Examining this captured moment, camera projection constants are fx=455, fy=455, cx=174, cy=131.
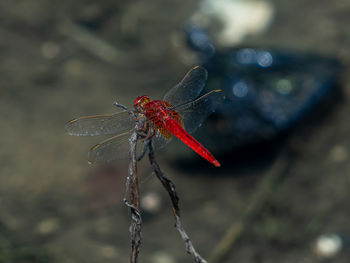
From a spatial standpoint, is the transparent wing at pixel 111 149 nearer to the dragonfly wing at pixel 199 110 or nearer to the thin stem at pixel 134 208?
the dragonfly wing at pixel 199 110

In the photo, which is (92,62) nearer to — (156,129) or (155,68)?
(155,68)

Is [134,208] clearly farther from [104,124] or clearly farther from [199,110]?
[199,110]

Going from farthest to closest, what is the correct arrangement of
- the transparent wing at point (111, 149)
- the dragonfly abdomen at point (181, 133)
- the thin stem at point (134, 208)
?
the dragonfly abdomen at point (181, 133)
the transparent wing at point (111, 149)
the thin stem at point (134, 208)

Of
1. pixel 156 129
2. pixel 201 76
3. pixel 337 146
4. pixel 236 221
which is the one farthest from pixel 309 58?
pixel 156 129

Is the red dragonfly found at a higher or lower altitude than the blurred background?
lower

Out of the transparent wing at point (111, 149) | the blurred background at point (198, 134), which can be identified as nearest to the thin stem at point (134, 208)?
the transparent wing at point (111, 149)

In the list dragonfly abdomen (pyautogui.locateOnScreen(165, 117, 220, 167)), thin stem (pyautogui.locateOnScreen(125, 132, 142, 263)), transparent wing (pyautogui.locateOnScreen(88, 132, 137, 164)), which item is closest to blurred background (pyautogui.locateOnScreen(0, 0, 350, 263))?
transparent wing (pyautogui.locateOnScreen(88, 132, 137, 164))

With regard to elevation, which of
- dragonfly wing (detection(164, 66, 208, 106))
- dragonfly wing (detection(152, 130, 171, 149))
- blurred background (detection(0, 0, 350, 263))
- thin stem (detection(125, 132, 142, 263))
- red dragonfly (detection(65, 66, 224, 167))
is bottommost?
thin stem (detection(125, 132, 142, 263))

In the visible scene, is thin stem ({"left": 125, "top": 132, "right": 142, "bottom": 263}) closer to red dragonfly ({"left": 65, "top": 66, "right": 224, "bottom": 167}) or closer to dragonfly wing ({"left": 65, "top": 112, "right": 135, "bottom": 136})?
red dragonfly ({"left": 65, "top": 66, "right": 224, "bottom": 167})
